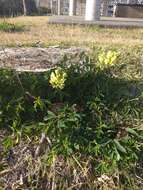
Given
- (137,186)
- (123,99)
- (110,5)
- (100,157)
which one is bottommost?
(110,5)

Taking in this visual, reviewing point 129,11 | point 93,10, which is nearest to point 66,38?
point 93,10

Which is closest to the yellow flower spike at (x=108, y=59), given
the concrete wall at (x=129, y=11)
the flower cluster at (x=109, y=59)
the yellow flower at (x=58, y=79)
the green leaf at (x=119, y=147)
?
the flower cluster at (x=109, y=59)

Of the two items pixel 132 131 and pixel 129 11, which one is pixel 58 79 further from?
pixel 129 11

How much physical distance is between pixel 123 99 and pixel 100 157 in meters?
0.63

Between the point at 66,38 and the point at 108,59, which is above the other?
the point at 108,59

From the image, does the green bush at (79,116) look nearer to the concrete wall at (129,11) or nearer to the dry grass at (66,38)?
the dry grass at (66,38)

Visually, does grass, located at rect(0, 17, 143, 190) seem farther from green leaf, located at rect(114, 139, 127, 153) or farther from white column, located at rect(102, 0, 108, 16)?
white column, located at rect(102, 0, 108, 16)

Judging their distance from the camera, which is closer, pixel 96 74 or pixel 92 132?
pixel 92 132

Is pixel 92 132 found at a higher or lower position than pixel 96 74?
lower

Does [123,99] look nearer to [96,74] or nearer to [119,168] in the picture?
[96,74]

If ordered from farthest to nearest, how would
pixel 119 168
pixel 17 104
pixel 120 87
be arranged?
pixel 120 87
pixel 17 104
pixel 119 168

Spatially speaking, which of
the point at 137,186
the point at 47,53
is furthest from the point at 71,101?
the point at 47,53

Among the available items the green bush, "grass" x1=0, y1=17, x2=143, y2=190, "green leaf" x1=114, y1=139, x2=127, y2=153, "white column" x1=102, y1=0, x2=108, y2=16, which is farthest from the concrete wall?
"green leaf" x1=114, y1=139, x2=127, y2=153

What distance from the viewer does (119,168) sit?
261 cm
